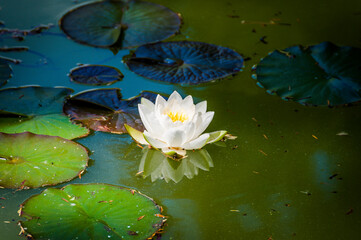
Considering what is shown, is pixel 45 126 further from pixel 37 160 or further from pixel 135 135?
pixel 135 135

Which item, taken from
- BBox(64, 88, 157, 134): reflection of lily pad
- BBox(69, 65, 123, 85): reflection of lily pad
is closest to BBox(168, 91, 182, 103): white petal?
BBox(64, 88, 157, 134): reflection of lily pad

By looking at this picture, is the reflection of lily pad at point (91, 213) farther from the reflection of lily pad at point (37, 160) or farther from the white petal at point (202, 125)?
the white petal at point (202, 125)

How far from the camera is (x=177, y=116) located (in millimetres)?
2123

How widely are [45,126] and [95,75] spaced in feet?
1.80

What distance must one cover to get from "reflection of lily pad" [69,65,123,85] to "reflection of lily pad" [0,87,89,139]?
144 millimetres

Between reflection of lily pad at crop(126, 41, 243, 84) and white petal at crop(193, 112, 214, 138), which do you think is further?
reflection of lily pad at crop(126, 41, 243, 84)

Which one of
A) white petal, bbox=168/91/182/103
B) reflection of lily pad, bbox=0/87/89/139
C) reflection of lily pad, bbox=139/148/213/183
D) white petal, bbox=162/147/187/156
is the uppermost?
white petal, bbox=168/91/182/103

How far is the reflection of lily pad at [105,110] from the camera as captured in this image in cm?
225

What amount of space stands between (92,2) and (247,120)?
1739 millimetres

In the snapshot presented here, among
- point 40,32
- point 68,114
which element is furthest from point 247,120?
point 40,32

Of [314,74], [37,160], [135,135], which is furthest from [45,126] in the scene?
[314,74]

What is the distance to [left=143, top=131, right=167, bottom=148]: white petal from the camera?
2.03 m

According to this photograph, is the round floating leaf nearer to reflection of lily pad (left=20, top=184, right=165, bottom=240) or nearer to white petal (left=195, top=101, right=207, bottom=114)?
reflection of lily pad (left=20, top=184, right=165, bottom=240)

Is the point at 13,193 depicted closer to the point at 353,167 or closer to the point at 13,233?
the point at 13,233
